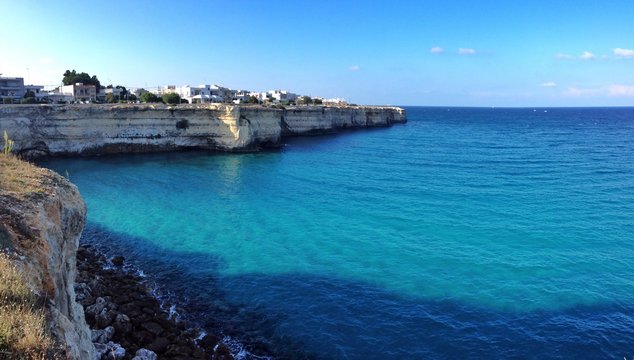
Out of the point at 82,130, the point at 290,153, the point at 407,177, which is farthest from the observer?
the point at 290,153

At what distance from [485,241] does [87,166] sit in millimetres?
40088

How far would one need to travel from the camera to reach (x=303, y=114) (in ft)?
262

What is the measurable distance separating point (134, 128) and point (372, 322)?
47673 millimetres

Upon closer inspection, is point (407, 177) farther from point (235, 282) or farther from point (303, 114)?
point (303, 114)

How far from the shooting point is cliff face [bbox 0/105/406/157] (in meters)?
48.2

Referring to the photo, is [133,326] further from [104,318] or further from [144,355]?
[144,355]

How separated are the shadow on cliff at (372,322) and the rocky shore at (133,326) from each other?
882mm

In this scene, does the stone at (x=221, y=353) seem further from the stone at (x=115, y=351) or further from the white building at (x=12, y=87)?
the white building at (x=12, y=87)

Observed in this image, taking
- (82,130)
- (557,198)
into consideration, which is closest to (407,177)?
(557,198)

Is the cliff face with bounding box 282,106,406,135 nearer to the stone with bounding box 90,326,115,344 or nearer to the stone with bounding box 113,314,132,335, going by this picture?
the stone with bounding box 113,314,132,335

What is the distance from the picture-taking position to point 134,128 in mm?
53500

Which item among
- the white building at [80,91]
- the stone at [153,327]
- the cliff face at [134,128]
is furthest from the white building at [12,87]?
the stone at [153,327]

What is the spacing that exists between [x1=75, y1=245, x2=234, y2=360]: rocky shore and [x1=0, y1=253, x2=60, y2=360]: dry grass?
200 inches

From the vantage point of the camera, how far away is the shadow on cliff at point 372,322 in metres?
13.3
